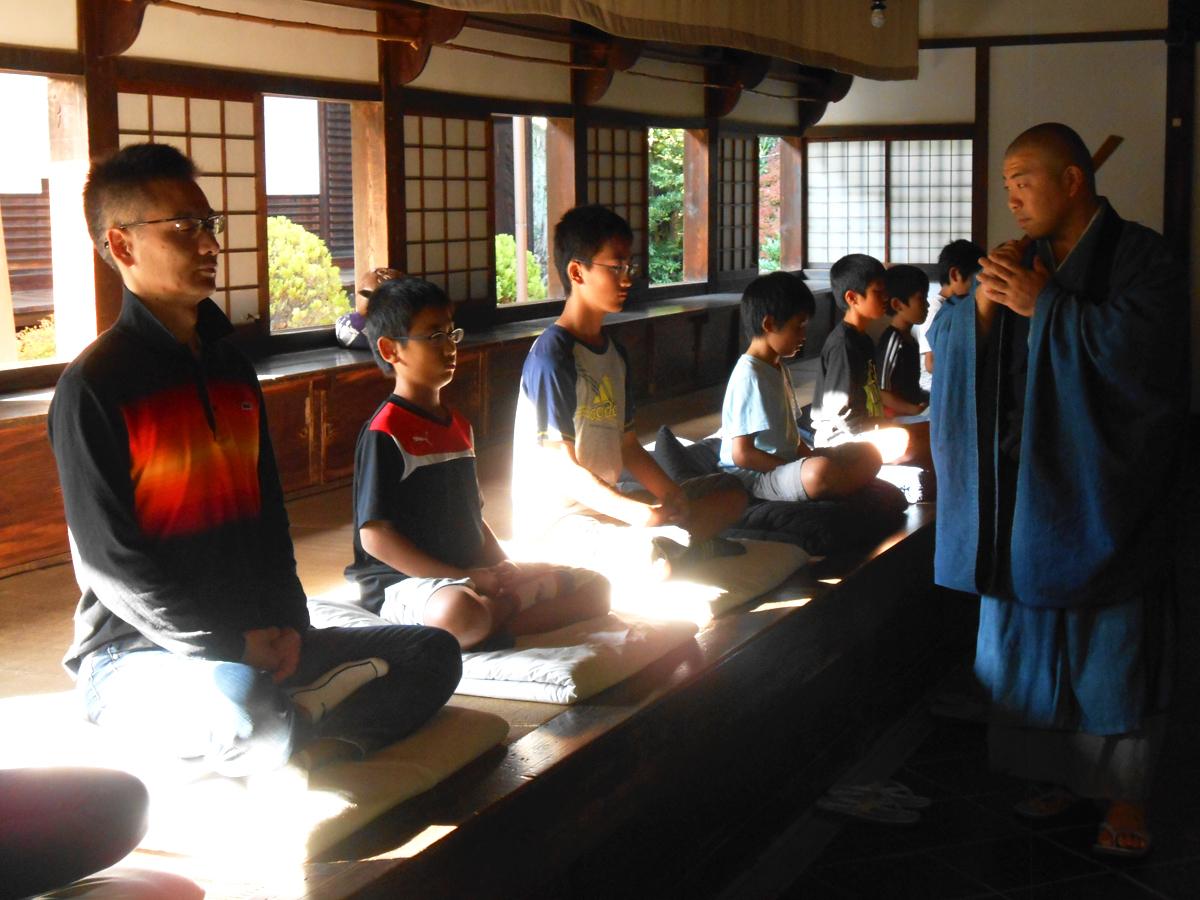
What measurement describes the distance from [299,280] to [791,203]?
13.7 ft

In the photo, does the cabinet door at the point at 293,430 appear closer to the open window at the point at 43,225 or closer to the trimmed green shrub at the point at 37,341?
the open window at the point at 43,225

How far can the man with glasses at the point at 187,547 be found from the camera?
196 cm

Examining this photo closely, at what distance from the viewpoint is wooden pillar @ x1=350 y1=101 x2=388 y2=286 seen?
6.43 m

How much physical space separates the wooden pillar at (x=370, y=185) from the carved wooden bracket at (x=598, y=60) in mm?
1652

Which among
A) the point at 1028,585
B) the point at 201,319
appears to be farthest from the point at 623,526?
the point at 201,319

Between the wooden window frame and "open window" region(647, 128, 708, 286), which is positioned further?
"open window" region(647, 128, 708, 286)

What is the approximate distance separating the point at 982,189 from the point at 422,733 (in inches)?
356

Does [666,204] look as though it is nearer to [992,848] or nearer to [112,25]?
[112,25]

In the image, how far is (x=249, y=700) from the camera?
195 cm

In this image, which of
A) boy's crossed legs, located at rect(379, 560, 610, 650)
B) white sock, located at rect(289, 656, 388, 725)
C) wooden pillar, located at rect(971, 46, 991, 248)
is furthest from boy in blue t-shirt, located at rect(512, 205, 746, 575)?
wooden pillar, located at rect(971, 46, 991, 248)

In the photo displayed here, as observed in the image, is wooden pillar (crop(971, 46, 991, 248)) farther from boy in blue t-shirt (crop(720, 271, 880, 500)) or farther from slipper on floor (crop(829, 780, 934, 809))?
slipper on floor (crop(829, 780, 934, 809))

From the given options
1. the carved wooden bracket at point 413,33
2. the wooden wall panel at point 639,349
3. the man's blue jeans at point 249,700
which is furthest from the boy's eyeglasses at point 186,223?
the wooden wall panel at point 639,349

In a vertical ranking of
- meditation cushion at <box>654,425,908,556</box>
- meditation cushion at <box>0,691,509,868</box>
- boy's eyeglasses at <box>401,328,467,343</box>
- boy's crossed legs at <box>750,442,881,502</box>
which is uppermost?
boy's eyeglasses at <box>401,328,467,343</box>

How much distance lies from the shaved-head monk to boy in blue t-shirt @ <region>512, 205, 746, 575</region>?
2.22 ft
